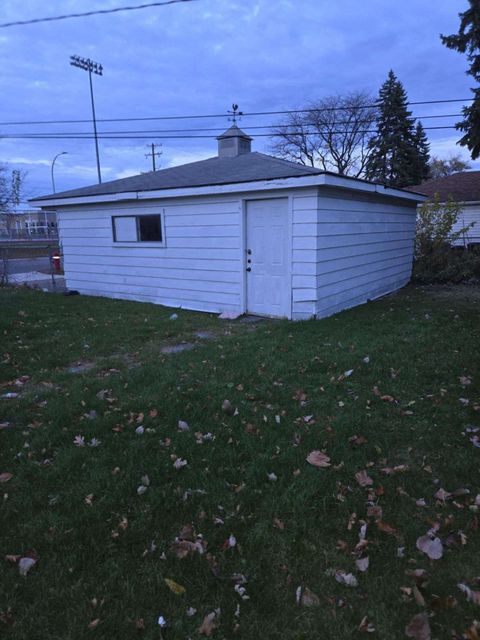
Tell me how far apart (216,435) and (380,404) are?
157 cm

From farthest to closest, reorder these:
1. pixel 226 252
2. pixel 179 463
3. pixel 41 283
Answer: pixel 41 283 < pixel 226 252 < pixel 179 463

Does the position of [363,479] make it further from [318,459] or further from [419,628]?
[419,628]

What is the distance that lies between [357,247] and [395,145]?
88.0 ft

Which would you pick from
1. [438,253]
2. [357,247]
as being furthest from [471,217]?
[357,247]

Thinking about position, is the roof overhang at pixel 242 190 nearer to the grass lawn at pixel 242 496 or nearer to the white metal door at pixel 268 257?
the white metal door at pixel 268 257

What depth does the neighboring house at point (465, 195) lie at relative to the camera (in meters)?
20.6

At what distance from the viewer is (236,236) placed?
8406 mm

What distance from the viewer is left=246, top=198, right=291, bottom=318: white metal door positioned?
7871mm

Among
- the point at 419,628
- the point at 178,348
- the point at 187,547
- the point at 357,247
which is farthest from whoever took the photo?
the point at 357,247

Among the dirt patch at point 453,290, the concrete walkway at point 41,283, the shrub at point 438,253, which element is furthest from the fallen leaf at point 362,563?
the shrub at point 438,253

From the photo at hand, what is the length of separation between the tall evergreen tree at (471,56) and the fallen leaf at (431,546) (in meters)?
11.5

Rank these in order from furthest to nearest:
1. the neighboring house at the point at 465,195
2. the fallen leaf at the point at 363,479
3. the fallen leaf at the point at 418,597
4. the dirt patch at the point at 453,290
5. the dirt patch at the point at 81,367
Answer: the neighboring house at the point at 465,195 < the dirt patch at the point at 453,290 < the dirt patch at the point at 81,367 < the fallen leaf at the point at 363,479 < the fallen leaf at the point at 418,597

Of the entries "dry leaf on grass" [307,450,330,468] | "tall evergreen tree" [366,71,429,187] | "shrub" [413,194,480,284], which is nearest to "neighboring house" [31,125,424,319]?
"shrub" [413,194,480,284]

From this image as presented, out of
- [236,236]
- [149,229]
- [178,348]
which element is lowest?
[178,348]
